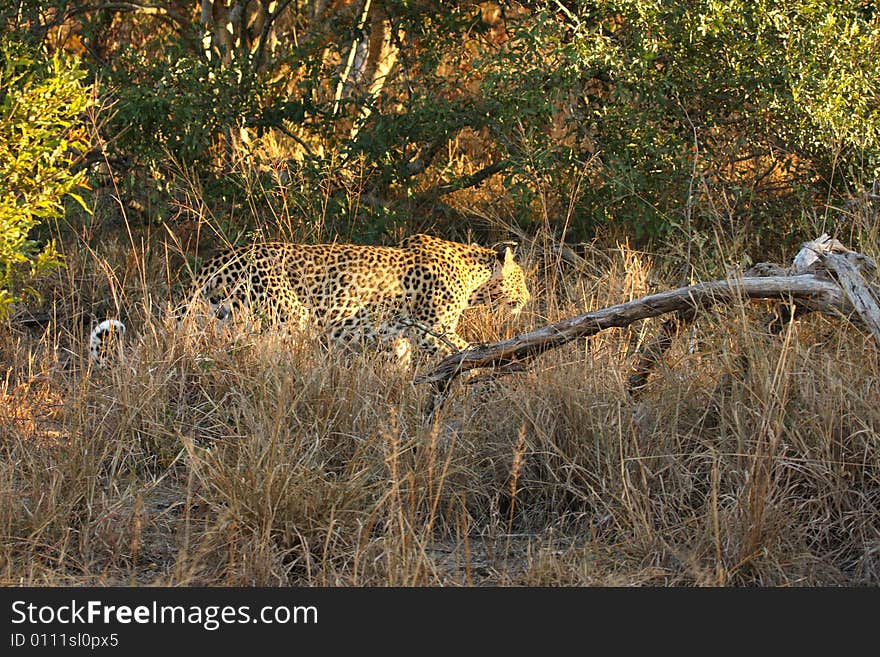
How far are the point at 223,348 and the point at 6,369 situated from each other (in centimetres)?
145

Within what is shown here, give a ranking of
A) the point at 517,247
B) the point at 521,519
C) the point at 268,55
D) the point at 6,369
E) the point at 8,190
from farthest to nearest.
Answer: the point at 268,55 < the point at 517,247 < the point at 6,369 < the point at 8,190 < the point at 521,519

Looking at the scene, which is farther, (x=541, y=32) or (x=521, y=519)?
(x=541, y=32)

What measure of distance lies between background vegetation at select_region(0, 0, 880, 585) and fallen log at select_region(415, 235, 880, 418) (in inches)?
6.2

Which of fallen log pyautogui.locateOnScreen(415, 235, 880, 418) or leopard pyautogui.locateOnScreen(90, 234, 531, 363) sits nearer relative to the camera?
fallen log pyautogui.locateOnScreen(415, 235, 880, 418)

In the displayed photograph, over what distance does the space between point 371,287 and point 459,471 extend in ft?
9.55

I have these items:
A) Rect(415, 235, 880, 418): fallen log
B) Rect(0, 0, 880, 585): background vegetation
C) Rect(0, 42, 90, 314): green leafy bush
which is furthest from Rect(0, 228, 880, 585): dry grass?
Rect(0, 42, 90, 314): green leafy bush

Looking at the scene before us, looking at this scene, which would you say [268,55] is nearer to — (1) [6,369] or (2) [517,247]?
(2) [517,247]

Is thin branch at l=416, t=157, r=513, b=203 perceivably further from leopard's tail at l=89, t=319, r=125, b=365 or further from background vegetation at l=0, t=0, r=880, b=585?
leopard's tail at l=89, t=319, r=125, b=365

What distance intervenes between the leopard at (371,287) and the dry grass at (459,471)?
1.19 metres

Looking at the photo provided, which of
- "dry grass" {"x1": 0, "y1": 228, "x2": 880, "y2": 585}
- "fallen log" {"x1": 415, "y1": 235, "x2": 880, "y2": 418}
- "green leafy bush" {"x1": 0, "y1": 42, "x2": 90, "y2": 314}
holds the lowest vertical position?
"dry grass" {"x1": 0, "y1": 228, "x2": 880, "y2": 585}

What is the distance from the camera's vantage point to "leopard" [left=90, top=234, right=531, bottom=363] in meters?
6.73

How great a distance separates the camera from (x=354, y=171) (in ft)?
27.0

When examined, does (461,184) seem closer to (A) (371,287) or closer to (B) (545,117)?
(B) (545,117)
